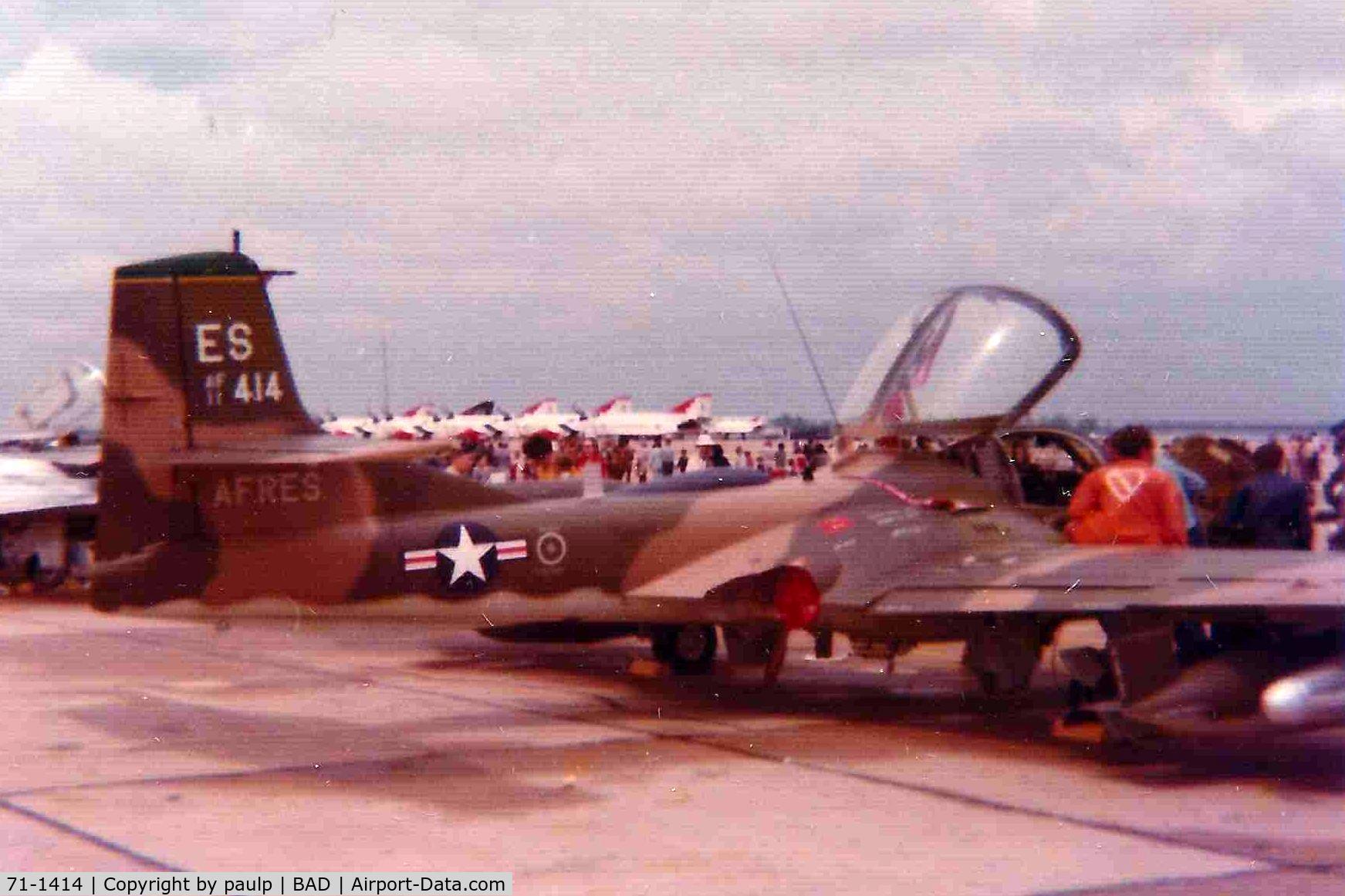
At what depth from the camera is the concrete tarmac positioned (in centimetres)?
529

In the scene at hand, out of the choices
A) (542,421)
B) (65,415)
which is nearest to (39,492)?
(65,415)

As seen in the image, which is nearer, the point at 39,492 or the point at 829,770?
the point at 829,770

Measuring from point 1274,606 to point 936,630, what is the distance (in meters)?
1.96

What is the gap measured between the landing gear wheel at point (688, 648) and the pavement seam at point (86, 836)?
482 centimetres

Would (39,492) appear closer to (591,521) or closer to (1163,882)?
(591,521)

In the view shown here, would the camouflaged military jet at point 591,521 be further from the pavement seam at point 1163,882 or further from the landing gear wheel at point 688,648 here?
the pavement seam at point 1163,882

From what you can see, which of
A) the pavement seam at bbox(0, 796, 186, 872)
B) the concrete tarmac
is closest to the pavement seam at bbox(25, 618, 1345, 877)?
the concrete tarmac

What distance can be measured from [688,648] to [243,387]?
366 cm

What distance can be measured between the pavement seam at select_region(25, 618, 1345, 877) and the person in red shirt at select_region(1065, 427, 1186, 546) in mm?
1928

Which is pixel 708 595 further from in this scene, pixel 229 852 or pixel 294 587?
pixel 229 852

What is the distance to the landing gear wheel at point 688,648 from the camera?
33.5ft

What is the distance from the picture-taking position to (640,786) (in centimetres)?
664

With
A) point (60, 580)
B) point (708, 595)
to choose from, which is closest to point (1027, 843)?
point (708, 595)

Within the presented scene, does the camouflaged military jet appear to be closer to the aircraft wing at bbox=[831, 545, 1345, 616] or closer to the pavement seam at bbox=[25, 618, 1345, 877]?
the aircraft wing at bbox=[831, 545, 1345, 616]
